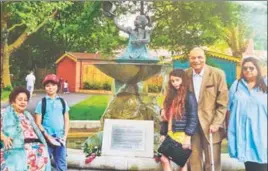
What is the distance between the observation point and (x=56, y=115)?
292cm

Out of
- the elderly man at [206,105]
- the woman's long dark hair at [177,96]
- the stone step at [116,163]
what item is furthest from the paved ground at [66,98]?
the elderly man at [206,105]

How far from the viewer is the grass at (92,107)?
285 centimetres

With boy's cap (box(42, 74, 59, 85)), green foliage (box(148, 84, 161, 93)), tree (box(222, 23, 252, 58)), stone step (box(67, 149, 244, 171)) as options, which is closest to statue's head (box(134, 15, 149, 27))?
green foliage (box(148, 84, 161, 93))

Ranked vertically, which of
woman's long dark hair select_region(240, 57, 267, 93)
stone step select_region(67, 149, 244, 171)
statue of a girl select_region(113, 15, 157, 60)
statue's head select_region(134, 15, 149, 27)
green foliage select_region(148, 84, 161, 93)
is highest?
statue's head select_region(134, 15, 149, 27)

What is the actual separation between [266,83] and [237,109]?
0.20 metres

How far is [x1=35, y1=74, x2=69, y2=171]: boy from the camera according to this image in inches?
114

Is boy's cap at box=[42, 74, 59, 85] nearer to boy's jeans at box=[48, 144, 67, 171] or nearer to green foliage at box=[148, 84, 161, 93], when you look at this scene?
boy's jeans at box=[48, 144, 67, 171]

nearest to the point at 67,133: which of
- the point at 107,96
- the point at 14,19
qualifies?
the point at 107,96

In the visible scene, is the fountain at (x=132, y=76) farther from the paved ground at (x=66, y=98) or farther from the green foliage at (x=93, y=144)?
the paved ground at (x=66, y=98)

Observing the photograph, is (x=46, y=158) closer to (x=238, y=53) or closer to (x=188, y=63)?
(x=188, y=63)

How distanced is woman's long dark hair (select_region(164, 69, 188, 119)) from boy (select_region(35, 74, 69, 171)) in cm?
59

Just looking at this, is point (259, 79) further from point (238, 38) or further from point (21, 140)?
point (21, 140)

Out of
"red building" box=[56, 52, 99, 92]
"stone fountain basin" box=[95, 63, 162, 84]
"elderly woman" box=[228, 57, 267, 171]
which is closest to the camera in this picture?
"elderly woman" box=[228, 57, 267, 171]

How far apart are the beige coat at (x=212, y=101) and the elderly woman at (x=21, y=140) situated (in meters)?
0.92
